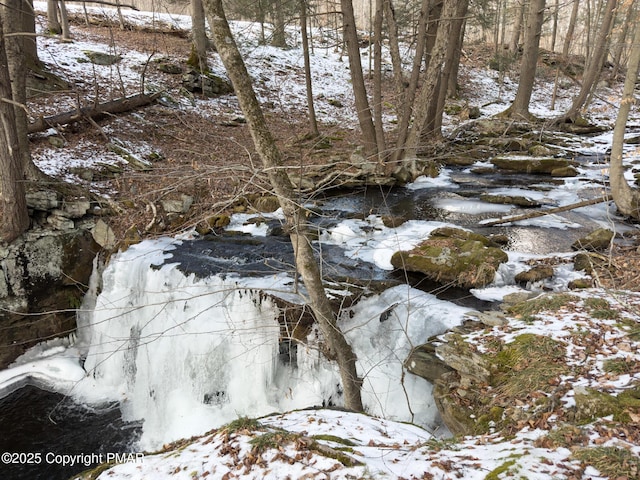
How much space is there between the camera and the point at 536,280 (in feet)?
19.0

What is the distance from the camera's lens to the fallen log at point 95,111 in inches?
357

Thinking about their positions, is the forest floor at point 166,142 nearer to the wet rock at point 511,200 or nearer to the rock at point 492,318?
the rock at point 492,318

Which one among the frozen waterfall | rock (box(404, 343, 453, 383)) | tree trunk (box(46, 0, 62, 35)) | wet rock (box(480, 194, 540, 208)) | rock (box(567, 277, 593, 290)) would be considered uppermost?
tree trunk (box(46, 0, 62, 35))

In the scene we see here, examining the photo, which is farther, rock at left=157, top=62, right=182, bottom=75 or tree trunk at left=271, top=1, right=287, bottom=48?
rock at left=157, top=62, right=182, bottom=75

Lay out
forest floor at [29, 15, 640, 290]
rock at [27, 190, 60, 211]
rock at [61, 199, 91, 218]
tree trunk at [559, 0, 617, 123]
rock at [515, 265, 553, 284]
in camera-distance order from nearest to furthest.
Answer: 1. rock at [515, 265, 553, 284]
2. forest floor at [29, 15, 640, 290]
3. rock at [27, 190, 60, 211]
4. rock at [61, 199, 91, 218]
5. tree trunk at [559, 0, 617, 123]

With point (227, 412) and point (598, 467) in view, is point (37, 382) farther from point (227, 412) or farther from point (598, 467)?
point (598, 467)

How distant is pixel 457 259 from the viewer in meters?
6.23

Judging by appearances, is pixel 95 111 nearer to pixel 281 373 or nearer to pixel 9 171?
pixel 9 171

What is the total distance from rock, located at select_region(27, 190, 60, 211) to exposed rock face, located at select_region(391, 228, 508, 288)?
6571mm

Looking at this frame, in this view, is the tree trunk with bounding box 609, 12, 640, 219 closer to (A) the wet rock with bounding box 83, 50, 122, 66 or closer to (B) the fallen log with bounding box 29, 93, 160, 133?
(B) the fallen log with bounding box 29, 93, 160, 133

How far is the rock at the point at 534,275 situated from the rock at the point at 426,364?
2.20 metres

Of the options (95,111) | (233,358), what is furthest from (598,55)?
(95,111)

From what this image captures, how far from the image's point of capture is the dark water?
552 centimetres

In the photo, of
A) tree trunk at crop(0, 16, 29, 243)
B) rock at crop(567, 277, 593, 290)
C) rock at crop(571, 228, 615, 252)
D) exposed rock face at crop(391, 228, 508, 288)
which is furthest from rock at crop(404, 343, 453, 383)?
tree trunk at crop(0, 16, 29, 243)
